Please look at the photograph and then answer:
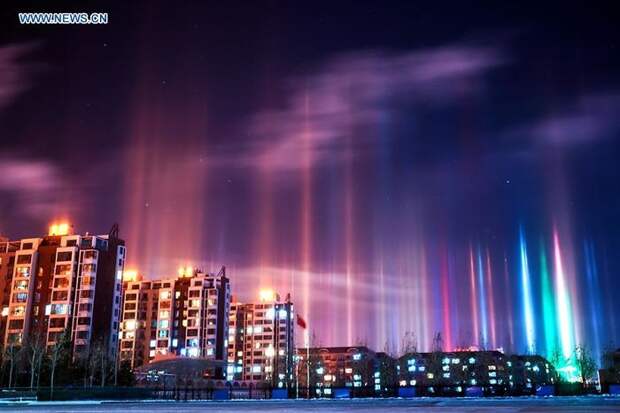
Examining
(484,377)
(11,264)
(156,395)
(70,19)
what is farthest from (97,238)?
(484,377)

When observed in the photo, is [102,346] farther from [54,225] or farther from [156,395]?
[156,395]

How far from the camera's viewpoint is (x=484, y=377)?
199250 mm

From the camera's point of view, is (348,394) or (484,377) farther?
(484,377)

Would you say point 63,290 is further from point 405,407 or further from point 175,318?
point 405,407

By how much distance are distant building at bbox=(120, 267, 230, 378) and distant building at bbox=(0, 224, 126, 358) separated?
3668cm

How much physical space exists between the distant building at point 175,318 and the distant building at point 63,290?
36.7 metres

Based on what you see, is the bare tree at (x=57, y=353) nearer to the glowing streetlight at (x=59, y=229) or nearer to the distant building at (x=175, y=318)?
the glowing streetlight at (x=59, y=229)

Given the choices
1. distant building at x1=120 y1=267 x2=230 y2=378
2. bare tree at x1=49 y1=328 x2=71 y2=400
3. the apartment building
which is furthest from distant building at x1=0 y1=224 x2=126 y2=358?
distant building at x1=120 y1=267 x2=230 y2=378

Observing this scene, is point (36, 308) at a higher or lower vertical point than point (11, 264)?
lower

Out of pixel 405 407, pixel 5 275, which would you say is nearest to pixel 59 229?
pixel 5 275

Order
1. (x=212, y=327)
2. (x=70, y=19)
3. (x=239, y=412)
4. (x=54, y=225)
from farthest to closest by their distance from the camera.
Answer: (x=212, y=327), (x=54, y=225), (x=70, y=19), (x=239, y=412)

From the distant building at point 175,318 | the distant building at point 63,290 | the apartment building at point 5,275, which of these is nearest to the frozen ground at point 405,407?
the distant building at point 63,290

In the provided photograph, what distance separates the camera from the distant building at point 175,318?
16825 cm

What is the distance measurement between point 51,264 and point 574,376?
144 m
